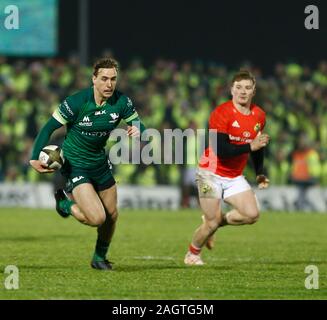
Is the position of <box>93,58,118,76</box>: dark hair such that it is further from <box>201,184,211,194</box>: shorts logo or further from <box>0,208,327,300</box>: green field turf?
<box>0,208,327,300</box>: green field turf

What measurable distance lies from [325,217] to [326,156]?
3771 millimetres

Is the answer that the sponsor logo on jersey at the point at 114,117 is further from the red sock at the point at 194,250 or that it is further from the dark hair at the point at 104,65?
the red sock at the point at 194,250

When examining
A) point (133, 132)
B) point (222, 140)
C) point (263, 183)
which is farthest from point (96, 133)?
point (263, 183)

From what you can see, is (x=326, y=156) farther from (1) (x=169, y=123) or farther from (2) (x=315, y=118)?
(1) (x=169, y=123)

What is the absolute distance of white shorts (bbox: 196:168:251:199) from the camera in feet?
40.8

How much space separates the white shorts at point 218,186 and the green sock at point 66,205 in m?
1.66

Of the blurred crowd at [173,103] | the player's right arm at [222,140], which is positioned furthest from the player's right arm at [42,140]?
the blurred crowd at [173,103]

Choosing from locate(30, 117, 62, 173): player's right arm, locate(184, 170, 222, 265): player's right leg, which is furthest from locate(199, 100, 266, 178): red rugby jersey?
locate(30, 117, 62, 173): player's right arm

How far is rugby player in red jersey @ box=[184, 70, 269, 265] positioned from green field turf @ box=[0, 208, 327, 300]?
61cm

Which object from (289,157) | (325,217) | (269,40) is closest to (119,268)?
(325,217)

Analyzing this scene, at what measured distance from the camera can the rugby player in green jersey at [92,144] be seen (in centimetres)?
1133

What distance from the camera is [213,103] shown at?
29.0 meters

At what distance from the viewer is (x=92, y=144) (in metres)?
11.6

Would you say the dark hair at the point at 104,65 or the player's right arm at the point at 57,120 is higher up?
the dark hair at the point at 104,65
